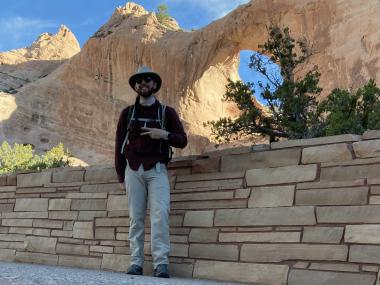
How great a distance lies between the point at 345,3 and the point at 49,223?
1747 cm

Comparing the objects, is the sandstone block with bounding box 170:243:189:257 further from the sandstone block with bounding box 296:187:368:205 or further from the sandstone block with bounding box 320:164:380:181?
the sandstone block with bounding box 320:164:380:181

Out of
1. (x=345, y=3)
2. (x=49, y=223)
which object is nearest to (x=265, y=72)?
(x=49, y=223)

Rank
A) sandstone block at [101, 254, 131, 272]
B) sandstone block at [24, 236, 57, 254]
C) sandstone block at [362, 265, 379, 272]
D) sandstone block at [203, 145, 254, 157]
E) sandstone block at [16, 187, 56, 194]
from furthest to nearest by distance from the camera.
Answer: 1. sandstone block at [16, 187, 56, 194]
2. sandstone block at [24, 236, 57, 254]
3. sandstone block at [101, 254, 131, 272]
4. sandstone block at [203, 145, 254, 157]
5. sandstone block at [362, 265, 379, 272]

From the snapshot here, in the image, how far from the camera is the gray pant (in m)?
3.94

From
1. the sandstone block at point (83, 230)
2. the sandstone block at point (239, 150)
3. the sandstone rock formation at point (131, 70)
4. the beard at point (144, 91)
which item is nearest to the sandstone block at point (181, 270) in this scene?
the sandstone block at point (239, 150)

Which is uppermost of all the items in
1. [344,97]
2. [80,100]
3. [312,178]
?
[80,100]

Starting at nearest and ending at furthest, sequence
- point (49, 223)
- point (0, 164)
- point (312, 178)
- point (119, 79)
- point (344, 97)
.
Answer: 1. point (312, 178)
2. point (49, 223)
3. point (344, 97)
4. point (0, 164)
5. point (119, 79)

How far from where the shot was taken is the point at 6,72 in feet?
92.1

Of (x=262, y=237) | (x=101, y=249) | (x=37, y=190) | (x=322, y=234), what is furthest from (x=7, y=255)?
(x=322, y=234)

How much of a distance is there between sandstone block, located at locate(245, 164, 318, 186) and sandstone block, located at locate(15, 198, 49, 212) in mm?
2446

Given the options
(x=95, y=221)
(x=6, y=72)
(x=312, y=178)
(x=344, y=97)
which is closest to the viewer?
(x=312, y=178)

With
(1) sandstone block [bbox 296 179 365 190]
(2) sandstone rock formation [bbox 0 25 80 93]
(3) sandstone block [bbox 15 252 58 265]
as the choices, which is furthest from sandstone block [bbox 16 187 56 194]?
(2) sandstone rock formation [bbox 0 25 80 93]

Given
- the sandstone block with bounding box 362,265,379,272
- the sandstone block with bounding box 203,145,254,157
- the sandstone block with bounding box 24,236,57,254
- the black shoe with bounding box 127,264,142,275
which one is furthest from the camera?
the sandstone block with bounding box 24,236,57,254

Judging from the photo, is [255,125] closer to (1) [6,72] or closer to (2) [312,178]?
(2) [312,178]
